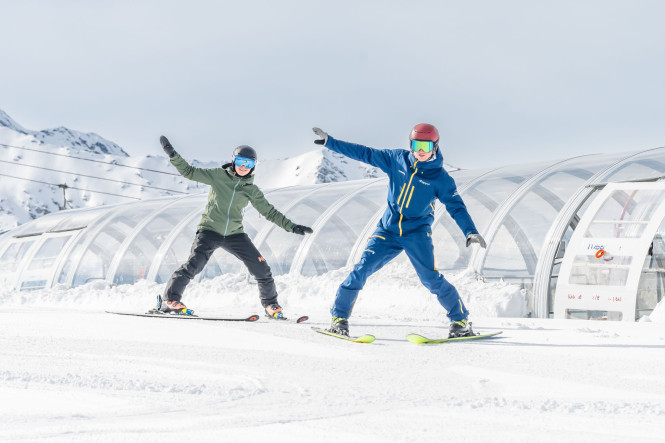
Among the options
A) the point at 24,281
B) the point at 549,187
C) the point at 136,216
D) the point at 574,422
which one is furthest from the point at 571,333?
the point at 24,281

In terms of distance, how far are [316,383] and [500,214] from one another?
776 centimetres

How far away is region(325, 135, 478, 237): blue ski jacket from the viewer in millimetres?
5711

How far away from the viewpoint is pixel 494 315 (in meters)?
9.52

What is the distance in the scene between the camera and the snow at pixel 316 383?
8.74 feet

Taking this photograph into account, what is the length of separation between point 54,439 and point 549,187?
32.1ft

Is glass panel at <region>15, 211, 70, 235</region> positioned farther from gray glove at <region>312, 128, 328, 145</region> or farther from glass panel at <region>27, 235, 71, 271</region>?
gray glove at <region>312, 128, 328, 145</region>

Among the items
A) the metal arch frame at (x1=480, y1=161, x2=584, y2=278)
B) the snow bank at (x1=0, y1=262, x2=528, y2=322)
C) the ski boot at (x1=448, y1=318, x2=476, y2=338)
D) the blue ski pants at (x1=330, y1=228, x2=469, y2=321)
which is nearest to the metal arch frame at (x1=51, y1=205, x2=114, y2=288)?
the snow bank at (x1=0, y1=262, x2=528, y2=322)

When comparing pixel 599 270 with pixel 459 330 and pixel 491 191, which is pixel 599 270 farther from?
pixel 459 330

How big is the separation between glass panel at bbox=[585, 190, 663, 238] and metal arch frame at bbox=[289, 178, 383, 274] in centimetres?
469

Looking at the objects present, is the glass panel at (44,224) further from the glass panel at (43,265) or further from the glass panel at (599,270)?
the glass panel at (599,270)

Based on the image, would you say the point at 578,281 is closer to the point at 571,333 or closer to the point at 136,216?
the point at 571,333

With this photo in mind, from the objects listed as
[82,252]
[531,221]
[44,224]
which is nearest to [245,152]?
[531,221]

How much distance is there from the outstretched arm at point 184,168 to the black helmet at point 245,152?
31 cm

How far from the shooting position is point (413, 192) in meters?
5.72
